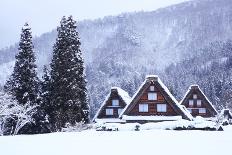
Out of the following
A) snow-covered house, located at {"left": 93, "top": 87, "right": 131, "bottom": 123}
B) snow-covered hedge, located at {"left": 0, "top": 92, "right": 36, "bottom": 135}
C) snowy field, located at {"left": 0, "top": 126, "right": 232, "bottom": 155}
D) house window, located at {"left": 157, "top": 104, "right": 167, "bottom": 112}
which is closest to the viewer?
snowy field, located at {"left": 0, "top": 126, "right": 232, "bottom": 155}

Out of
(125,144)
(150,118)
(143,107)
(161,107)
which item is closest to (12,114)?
(143,107)

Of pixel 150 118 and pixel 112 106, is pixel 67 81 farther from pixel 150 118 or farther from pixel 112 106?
pixel 112 106

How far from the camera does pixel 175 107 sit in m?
48.3

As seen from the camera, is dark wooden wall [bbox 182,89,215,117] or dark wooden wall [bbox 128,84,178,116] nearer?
dark wooden wall [bbox 128,84,178,116]

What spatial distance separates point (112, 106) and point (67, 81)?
16.1 m

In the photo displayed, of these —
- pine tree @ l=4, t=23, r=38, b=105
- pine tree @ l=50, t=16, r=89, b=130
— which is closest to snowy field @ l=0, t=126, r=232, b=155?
pine tree @ l=50, t=16, r=89, b=130

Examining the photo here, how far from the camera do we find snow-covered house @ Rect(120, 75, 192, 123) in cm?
4903

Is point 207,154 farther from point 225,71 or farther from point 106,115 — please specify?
point 225,71

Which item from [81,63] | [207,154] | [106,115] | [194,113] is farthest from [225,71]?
[207,154]

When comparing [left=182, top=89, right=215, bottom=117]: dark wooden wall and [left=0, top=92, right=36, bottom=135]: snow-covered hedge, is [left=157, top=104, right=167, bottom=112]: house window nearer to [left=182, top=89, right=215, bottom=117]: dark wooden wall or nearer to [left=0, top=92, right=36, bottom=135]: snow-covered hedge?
[left=0, top=92, right=36, bottom=135]: snow-covered hedge

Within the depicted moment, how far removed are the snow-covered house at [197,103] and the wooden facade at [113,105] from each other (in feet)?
57.1

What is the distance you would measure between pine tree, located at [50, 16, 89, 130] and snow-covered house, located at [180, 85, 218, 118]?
30298mm

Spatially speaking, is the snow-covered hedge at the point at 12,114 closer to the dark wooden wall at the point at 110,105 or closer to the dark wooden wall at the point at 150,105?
the dark wooden wall at the point at 150,105

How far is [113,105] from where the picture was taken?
200ft
